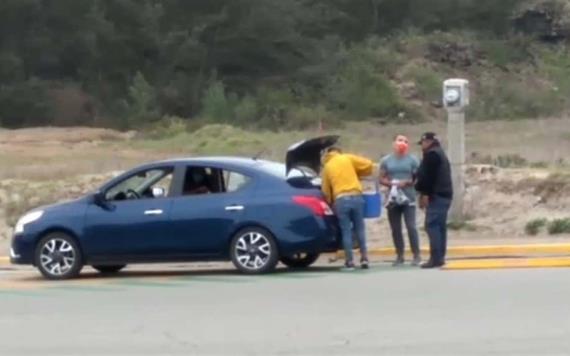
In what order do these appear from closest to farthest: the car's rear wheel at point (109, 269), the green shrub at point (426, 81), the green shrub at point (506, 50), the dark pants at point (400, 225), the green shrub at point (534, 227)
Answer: the dark pants at point (400, 225) → the car's rear wheel at point (109, 269) → the green shrub at point (534, 227) → the green shrub at point (426, 81) → the green shrub at point (506, 50)

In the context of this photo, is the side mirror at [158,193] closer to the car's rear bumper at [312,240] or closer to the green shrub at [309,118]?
the car's rear bumper at [312,240]

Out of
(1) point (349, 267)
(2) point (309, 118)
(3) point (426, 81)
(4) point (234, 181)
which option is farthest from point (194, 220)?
(3) point (426, 81)

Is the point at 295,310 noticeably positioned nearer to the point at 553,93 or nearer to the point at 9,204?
the point at 9,204

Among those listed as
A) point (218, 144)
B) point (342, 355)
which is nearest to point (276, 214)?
point (342, 355)

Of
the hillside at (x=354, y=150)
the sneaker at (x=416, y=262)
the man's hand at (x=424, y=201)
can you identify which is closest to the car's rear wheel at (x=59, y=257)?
the sneaker at (x=416, y=262)

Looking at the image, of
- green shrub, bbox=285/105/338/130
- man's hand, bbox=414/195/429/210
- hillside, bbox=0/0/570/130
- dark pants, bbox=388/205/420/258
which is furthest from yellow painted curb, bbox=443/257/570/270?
green shrub, bbox=285/105/338/130

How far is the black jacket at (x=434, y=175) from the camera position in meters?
18.7

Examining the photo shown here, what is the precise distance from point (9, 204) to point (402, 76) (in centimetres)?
4880

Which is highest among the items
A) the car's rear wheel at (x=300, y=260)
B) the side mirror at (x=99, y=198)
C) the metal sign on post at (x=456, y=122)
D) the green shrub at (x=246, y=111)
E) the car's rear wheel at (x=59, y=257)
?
the green shrub at (x=246, y=111)

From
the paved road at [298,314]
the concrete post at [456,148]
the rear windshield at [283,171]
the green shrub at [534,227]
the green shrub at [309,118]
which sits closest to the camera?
the paved road at [298,314]

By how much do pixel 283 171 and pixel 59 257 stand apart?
10.2ft

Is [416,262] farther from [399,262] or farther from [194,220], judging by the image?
[194,220]

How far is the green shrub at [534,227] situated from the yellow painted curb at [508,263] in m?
2.87

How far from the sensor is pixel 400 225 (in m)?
19.6
